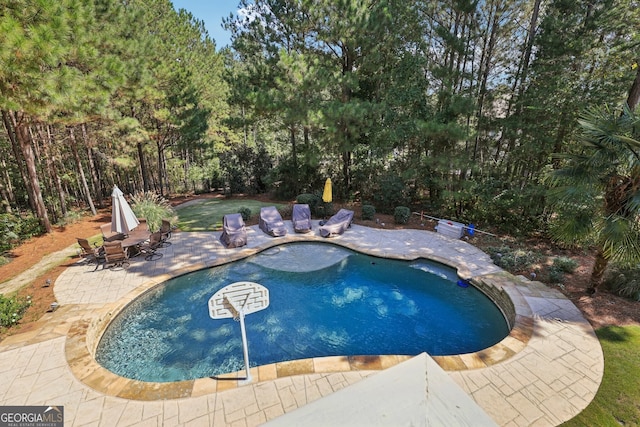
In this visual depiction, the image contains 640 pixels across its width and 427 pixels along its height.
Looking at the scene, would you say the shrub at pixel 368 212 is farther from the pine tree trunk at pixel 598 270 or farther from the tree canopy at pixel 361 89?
the pine tree trunk at pixel 598 270

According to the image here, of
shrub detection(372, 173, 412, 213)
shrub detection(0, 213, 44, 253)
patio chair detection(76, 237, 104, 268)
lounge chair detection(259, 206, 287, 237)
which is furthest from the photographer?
shrub detection(372, 173, 412, 213)

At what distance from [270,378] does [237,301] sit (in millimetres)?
1483

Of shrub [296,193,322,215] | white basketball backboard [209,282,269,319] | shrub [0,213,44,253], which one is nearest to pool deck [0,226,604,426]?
white basketball backboard [209,282,269,319]

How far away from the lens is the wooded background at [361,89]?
30.5 feet

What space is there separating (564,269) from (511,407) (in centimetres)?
594

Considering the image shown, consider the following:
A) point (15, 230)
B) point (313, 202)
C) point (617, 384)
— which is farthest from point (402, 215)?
point (15, 230)

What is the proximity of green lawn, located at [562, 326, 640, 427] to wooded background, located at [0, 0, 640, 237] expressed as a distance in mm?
4777

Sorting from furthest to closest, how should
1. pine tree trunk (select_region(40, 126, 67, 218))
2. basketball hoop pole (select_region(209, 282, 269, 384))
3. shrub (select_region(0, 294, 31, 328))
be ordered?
pine tree trunk (select_region(40, 126, 67, 218)), shrub (select_region(0, 294, 31, 328)), basketball hoop pole (select_region(209, 282, 269, 384))

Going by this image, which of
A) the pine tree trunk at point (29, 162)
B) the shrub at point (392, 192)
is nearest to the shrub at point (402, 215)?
the shrub at point (392, 192)

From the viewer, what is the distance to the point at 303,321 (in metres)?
7.08

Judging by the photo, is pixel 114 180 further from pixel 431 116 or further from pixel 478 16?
pixel 478 16

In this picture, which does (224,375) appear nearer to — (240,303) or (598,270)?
(240,303)

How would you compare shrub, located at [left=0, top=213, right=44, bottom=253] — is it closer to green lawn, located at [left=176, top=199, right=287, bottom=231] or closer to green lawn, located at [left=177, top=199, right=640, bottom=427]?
green lawn, located at [left=176, top=199, right=287, bottom=231]

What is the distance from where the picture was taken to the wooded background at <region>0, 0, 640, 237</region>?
928 centimetres
